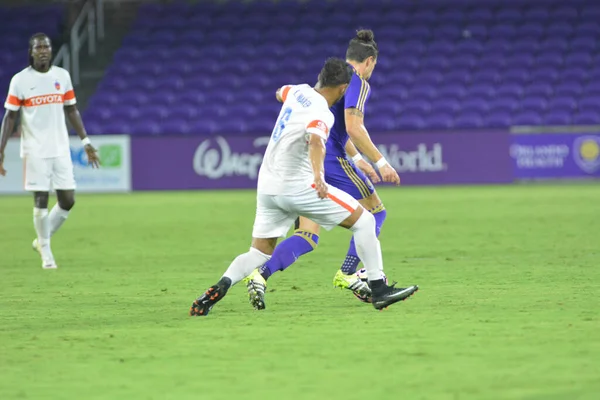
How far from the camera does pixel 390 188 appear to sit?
25.0 metres

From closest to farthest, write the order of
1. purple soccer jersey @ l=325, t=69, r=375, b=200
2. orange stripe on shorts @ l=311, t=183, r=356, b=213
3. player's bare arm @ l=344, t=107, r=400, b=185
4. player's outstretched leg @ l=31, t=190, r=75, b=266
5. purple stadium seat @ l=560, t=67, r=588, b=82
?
orange stripe on shorts @ l=311, t=183, r=356, b=213, player's bare arm @ l=344, t=107, r=400, b=185, purple soccer jersey @ l=325, t=69, r=375, b=200, player's outstretched leg @ l=31, t=190, r=75, b=266, purple stadium seat @ l=560, t=67, r=588, b=82

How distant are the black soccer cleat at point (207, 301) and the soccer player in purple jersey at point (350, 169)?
379 millimetres

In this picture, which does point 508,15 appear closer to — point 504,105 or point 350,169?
point 504,105

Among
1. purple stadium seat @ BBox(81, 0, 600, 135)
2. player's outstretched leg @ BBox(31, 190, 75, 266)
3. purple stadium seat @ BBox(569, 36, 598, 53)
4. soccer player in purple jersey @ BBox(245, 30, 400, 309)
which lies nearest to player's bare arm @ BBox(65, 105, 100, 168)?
player's outstretched leg @ BBox(31, 190, 75, 266)

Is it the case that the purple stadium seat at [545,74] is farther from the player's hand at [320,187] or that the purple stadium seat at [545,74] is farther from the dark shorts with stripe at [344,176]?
the player's hand at [320,187]

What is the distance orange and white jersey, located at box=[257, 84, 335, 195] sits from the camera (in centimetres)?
753

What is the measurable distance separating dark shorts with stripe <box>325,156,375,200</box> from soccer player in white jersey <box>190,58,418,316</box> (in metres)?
0.98

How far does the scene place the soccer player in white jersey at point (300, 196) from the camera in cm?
755

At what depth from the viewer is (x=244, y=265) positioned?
7789mm

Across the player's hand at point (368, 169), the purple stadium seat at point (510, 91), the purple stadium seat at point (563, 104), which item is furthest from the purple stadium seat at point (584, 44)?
the player's hand at point (368, 169)

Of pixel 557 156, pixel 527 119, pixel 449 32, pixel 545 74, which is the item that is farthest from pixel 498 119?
pixel 449 32

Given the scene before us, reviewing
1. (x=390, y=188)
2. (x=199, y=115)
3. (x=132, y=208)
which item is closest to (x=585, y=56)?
(x=390, y=188)

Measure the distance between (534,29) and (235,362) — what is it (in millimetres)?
25303

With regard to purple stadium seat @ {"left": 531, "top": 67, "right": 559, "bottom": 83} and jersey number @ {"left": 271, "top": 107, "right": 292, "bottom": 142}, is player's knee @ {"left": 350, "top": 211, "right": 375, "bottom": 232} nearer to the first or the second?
jersey number @ {"left": 271, "top": 107, "right": 292, "bottom": 142}
